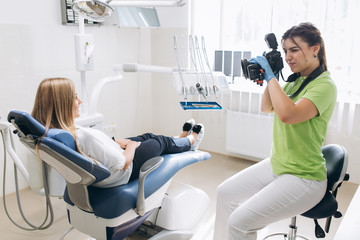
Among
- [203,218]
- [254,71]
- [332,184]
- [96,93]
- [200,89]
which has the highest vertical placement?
[254,71]

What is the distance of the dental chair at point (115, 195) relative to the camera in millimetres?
1410

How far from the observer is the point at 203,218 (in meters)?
2.44

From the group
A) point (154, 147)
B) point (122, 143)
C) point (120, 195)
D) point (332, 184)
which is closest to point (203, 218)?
point (154, 147)

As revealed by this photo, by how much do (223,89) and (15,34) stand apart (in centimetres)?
175

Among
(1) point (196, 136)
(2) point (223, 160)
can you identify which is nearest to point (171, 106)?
(2) point (223, 160)

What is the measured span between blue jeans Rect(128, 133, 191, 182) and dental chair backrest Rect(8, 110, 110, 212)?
37 cm

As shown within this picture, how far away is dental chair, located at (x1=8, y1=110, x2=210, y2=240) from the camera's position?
1.41m

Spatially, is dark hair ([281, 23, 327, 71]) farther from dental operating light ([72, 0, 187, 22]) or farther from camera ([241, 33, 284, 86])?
dental operating light ([72, 0, 187, 22])

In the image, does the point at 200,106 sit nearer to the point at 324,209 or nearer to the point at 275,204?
the point at 275,204

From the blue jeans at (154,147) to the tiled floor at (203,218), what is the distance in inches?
22.1

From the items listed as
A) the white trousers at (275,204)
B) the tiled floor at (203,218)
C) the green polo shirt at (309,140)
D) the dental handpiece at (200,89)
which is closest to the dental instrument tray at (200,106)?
the dental handpiece at (200,89)

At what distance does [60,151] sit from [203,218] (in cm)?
135

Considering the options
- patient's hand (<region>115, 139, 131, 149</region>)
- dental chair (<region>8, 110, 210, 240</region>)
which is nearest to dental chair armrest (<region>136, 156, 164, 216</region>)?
dental chair (<region>8, 110, 210, 240</region>)

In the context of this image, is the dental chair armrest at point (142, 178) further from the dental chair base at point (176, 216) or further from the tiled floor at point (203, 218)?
the tiled floor at point (203, 218)
